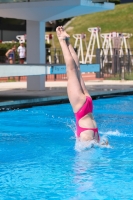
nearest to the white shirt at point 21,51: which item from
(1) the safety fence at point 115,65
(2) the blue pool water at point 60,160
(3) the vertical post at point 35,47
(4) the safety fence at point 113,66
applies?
(4) the safety fence at point 113,66

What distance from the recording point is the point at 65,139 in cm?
1032

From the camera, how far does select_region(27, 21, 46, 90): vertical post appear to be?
19.1 m

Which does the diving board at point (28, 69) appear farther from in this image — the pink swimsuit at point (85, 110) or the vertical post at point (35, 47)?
the pink swimsuit at point (85, 110)

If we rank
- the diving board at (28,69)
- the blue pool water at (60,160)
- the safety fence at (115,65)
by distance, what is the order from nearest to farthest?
1. the blue pool water at (60,160)
2. the diving board at (28,69)
3. the safety fence at (115,65)

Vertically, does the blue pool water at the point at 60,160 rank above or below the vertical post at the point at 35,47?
below

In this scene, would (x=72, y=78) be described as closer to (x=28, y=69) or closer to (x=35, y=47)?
(x=28, y=69)

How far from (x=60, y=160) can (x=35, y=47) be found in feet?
36.6

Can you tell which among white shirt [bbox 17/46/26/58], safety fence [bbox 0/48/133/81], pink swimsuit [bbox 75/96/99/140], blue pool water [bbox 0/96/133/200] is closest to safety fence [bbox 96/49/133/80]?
safety fence [bbox 0/48/133/81]

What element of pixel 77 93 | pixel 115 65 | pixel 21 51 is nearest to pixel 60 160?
pixel 77 93

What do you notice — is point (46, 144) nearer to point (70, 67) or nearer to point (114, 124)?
point (70, 67)

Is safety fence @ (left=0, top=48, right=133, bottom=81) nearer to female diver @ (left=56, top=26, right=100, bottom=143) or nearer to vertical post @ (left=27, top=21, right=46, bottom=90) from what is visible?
vertical post @ (left=27, top=21, right=46, bottom=90)

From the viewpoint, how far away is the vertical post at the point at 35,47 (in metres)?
19.1

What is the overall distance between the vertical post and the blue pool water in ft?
18.3

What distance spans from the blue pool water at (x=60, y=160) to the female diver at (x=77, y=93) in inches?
16.3
